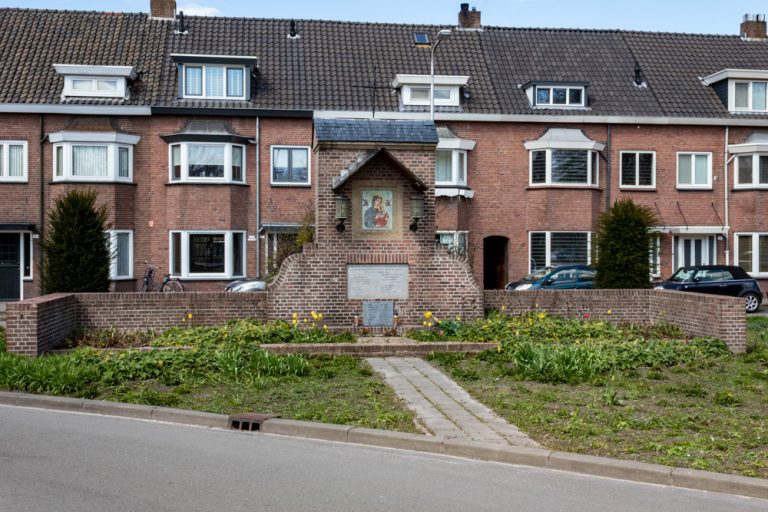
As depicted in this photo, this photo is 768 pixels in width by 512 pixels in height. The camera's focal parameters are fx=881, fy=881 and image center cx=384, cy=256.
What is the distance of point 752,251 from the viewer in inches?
1347

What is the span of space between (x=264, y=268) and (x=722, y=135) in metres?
18.5

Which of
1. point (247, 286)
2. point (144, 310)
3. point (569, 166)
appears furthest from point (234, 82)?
point (144, 310)

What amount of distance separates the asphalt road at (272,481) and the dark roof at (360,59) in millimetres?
24120

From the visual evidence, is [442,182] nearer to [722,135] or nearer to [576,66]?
[576,66]

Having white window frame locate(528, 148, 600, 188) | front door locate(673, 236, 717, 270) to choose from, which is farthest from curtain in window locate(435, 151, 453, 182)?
front door locate(673, 236, 717, 270)

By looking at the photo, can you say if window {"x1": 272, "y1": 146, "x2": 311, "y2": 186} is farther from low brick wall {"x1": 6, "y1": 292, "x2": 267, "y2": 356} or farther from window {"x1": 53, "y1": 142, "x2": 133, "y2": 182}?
low brick wall {"x1": 6, "y1": 292, "x2": 267, "y2": 356}

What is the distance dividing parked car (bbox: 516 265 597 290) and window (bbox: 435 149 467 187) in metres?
6.27

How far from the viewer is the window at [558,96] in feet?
111

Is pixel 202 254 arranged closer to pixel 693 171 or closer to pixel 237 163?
pixel 237 163

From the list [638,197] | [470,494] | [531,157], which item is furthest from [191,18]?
[470,494]

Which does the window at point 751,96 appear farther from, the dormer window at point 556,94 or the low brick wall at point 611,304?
the low brick wall at point 611,304

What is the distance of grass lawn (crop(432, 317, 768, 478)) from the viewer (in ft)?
27.8

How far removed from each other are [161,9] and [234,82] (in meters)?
5.95

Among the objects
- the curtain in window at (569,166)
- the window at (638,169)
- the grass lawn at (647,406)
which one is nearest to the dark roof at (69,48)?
the curtain in window at (569,166)
